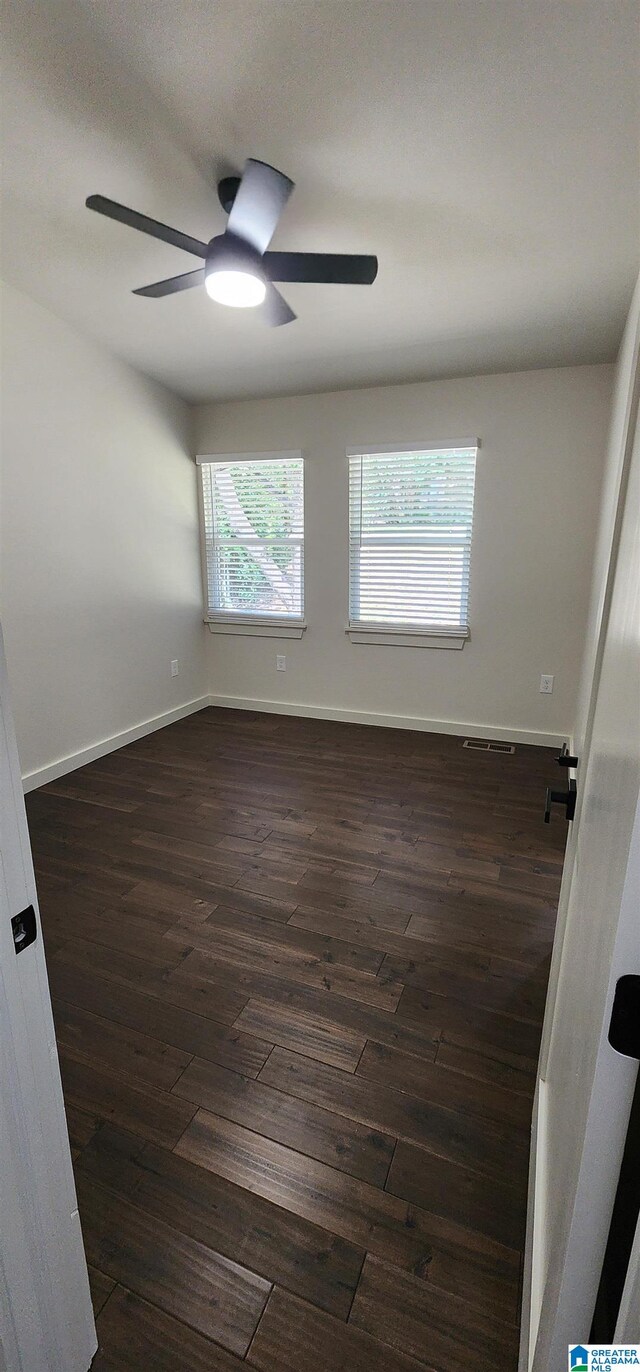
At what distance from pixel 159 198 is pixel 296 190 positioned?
517 mm

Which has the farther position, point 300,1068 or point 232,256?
point 232,256

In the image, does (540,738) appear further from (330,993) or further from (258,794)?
(330,993)

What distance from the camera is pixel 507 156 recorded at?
1.66 meters

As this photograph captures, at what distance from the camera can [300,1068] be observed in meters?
1.42

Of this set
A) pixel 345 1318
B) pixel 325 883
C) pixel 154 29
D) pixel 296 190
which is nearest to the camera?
pixel 345 1318

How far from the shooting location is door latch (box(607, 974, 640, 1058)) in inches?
16.6

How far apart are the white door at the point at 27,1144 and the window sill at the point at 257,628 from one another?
362 cm

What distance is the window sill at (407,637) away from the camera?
3809 mm

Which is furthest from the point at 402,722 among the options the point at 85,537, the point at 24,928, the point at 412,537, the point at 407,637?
the point at 24,928

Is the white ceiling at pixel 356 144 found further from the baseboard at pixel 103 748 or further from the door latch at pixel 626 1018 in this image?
the baseboard at pixel 103 748

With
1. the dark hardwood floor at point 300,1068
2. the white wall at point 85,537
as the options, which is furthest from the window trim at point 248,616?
the dark hardwood floor at point 300,1068

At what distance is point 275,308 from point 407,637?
7.44 feet

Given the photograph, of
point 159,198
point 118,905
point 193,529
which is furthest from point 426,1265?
point 193,529

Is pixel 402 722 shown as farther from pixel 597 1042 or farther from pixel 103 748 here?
pixel 597 1042
